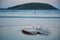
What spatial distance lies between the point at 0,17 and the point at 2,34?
0.61ft

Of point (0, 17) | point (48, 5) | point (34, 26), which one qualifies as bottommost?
point (34, 26)

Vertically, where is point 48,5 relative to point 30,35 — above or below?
above

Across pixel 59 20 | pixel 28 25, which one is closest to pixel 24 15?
pixel 28 25

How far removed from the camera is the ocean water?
128 centimetres

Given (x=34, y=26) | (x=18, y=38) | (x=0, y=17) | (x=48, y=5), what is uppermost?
(x=48, y=5)

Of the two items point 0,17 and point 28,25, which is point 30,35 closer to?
point 28,25

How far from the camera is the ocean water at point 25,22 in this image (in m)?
1.28

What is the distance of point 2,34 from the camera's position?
1280 mm

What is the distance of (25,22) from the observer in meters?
1.29

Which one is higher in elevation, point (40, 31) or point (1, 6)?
point (1, 6)

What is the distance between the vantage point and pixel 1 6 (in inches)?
50.0

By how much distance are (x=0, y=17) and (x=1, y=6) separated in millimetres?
119

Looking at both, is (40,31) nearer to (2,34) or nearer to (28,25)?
(28,25)

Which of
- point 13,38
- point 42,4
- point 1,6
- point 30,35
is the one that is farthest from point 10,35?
point 42,4
